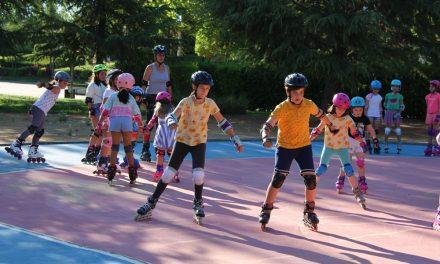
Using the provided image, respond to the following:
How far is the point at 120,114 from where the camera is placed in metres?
9.40

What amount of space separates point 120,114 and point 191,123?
2.20 meters

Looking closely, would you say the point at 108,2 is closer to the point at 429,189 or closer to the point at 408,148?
the point at 408,148

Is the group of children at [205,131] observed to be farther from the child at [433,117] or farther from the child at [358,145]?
the child at [433,117]

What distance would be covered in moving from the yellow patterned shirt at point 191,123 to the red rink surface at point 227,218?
1.00 metres

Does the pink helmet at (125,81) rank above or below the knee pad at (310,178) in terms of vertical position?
above

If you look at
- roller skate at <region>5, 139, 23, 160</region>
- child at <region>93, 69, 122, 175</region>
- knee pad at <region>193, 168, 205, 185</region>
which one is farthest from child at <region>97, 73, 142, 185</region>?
roller skate at <region>5, 139, 23, 160</region>

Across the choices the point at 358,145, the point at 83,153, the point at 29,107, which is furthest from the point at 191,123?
the point at 29,107

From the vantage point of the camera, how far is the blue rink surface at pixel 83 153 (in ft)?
36.8

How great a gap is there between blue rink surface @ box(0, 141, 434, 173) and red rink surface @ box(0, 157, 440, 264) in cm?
61

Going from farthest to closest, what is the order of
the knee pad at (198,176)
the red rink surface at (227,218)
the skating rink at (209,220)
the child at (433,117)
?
the child at (433,117) → the knee pad at (198,176) → the red rink surface at (227,218) → the skating rink at (209,220)

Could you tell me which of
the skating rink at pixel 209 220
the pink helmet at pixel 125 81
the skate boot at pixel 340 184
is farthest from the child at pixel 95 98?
the skate boot at pixel 340 184

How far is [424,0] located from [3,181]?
14.0m

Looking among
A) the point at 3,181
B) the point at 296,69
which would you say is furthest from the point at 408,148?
the point at 3,181

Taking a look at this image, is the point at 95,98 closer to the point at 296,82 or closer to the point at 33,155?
the point at 33,155
